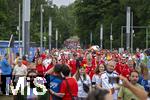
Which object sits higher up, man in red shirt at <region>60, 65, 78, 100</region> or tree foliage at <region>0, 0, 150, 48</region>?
tree foliage at <region>0, 0, 150, 48</region>

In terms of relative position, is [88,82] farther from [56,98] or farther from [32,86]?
[56,98]

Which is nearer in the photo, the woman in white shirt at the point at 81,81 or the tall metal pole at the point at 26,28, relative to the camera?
the woman in white shirt at the point at 81,81

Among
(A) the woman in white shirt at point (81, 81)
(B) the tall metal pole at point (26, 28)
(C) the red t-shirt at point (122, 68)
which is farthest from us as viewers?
(B) the tall metal pole at point (26, 28)

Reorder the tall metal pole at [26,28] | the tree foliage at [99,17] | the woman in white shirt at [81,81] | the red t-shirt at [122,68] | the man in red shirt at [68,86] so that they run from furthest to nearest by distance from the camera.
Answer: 1. the tree foliage at [99,17]
2. the tall metal pole at [26,28]
3. the red t-shirt at [122,68]
4. the woman in white shirt at [81,81]
5. the man in red shirt at [68,86]

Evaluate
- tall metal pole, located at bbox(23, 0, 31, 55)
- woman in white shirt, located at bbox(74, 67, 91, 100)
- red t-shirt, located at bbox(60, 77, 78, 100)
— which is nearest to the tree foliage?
tall metal pole, located at bbox(23, 0, 31, 55)

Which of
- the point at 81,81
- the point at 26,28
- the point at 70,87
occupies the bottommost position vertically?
the point at 81,81

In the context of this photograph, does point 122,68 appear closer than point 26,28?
Yes

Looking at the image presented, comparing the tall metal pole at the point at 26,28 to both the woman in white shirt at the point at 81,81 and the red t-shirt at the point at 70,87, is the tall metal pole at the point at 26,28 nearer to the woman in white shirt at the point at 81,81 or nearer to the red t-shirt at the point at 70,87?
the woman in white shirt at the point at 81,81

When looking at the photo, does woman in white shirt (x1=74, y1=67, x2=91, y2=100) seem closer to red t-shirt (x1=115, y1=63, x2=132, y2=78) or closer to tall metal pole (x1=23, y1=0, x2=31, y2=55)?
red t-shirt (x1=115, y1=63, x2=132, y2=78)

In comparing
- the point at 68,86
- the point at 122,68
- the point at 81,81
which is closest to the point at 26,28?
the point at 122,68

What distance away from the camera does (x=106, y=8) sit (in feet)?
416

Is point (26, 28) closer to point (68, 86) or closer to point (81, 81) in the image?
point (81, 81)

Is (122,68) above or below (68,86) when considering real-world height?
below

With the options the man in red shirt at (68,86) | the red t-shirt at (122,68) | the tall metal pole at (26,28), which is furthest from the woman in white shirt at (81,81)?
the tall metal pole at (26,28)
